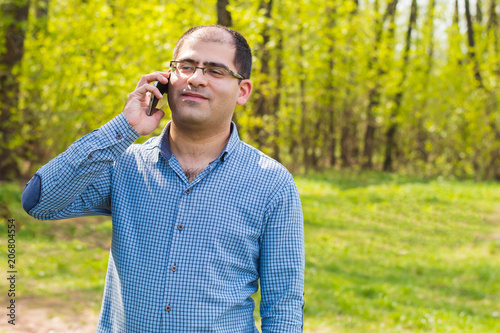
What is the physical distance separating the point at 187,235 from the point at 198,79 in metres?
0.64

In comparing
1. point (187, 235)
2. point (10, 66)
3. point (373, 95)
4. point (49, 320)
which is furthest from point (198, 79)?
point (373, 95)

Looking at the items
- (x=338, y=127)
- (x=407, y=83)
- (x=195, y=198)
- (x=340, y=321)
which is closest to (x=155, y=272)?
(x=195, y=198)

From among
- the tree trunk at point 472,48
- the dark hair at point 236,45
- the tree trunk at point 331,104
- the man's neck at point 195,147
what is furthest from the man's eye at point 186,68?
the tree trunk at point 472,48

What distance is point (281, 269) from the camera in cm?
216

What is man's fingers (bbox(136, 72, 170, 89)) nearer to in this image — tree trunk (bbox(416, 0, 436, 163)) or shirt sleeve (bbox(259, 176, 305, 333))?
shirt sleeve (bbox(259, 176, 305, 333))

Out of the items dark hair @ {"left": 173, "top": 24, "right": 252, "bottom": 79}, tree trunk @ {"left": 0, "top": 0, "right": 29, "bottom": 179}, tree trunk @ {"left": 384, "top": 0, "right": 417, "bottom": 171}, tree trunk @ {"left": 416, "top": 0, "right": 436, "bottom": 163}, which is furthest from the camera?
tree trunk @ {"left": 416, "top": 0, "right": 436, "bottom": 163}

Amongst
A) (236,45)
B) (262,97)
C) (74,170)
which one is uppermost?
(236,45)

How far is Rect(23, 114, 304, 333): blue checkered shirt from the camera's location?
2092 mm

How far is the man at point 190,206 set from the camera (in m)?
2.10

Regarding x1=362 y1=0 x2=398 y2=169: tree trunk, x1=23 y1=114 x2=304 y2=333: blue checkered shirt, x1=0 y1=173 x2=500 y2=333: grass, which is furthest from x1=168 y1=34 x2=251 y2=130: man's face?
x1=362 y1=0 x2=398 y2=169: tree trunk

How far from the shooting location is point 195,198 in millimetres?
2188

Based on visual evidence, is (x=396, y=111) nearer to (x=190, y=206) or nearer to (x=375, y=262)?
(x=375, y=262)

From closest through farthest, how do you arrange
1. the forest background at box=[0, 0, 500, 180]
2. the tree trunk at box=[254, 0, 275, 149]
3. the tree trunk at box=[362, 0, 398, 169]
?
1. the tree trunk at box=[254, 0, 275, 149]
2. the forest background at box=[0, 0, 500, 180]
3. the tree trunk at box=[362, 0, 398, 169]

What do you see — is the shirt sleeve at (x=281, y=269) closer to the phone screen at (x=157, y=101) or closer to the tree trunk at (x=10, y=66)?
the phone screen at (x=157, y=101)
